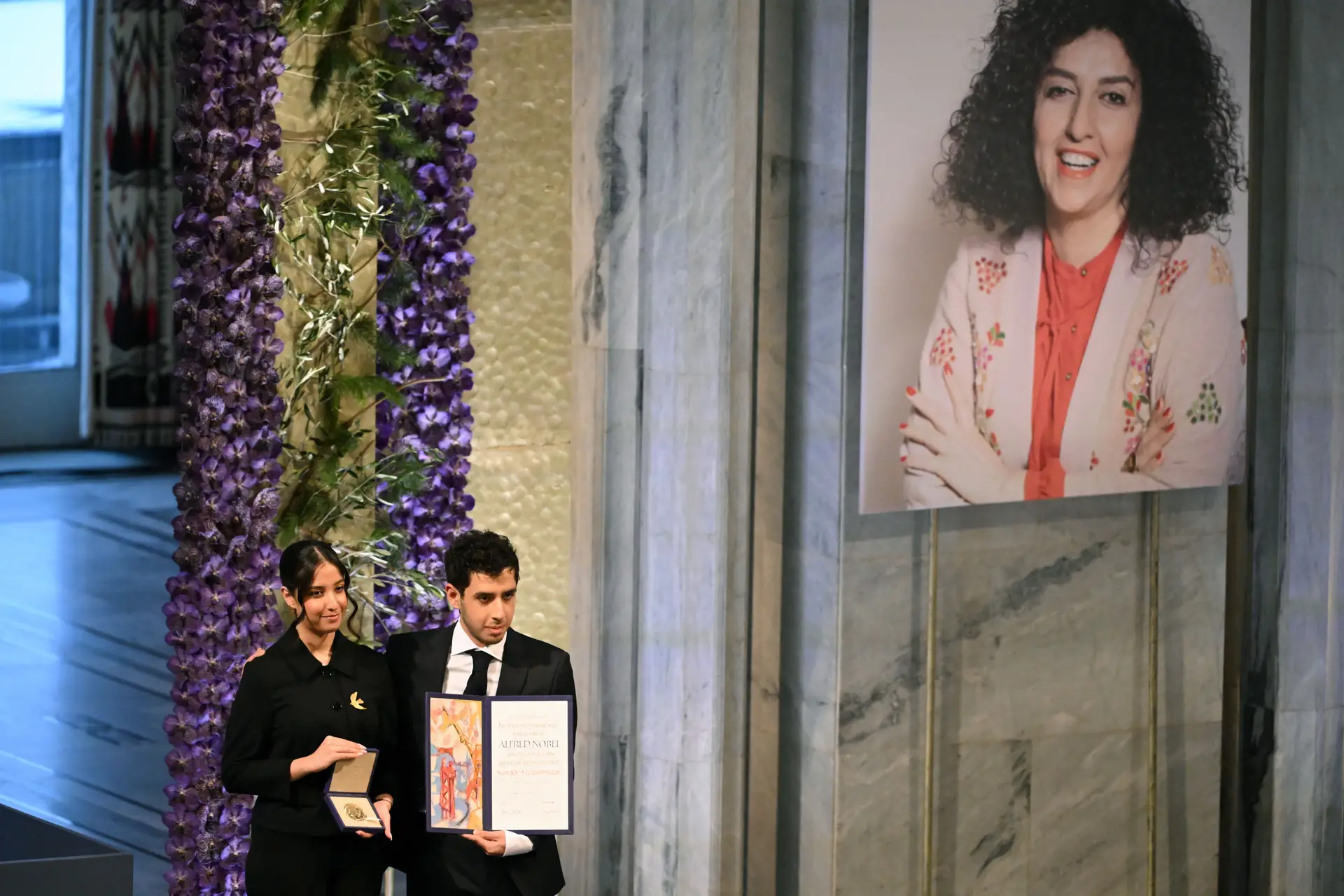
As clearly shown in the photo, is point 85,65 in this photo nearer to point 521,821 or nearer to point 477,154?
point 477,154

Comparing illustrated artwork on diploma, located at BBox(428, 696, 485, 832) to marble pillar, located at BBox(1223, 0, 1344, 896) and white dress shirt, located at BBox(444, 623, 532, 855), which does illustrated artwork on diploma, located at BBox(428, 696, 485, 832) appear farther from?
marble pillar, located at BBox(1223, 0, 1344, 896)

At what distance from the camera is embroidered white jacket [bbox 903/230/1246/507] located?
3838mm

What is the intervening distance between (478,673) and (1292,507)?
2504 mm

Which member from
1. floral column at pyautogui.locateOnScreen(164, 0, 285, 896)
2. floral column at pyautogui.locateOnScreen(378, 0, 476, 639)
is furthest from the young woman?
floral column at pyautogui.locateOnScreen(378, 0, 476, 639)

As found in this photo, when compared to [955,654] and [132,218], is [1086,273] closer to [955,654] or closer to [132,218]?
[955,654]

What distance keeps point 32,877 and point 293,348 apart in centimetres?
189

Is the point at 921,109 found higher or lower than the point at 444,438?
higher

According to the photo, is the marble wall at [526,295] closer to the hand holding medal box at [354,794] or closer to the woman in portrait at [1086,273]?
the woman in portrait at [1086,273]

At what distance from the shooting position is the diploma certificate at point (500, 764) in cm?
284

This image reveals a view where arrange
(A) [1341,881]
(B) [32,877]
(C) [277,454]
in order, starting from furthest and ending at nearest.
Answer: (A) [1341,881] → (C) [277,454] → (B) [32,877]

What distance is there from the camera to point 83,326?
158 inches

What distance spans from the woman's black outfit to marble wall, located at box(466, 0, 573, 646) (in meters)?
1.07

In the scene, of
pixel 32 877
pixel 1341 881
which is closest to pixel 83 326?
pixel 32 877

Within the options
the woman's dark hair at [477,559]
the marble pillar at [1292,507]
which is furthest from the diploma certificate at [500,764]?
the marble pillar at [1292,507]
